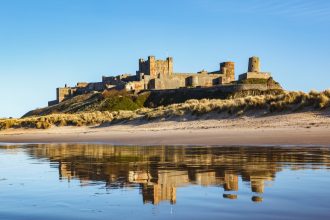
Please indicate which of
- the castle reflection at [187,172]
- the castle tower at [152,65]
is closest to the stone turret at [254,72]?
the castle tower at [152,65]

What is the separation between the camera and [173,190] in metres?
5.68

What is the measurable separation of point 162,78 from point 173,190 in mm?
70764

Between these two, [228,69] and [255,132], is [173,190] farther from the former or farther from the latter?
[228,69]

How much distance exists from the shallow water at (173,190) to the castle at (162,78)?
61917 mm

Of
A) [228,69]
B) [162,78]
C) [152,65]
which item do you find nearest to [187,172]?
[162,78]

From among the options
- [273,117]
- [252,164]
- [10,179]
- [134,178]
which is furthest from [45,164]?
[273,117]

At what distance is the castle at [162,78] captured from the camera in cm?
7584

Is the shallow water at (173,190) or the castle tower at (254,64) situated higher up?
the castle tower at (254,64)

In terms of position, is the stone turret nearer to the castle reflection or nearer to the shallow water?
the castle reflection

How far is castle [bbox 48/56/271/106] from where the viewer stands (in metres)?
75.8

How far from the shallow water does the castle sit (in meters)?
61.9

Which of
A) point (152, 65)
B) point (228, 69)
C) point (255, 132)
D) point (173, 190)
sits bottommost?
point (173, 190)

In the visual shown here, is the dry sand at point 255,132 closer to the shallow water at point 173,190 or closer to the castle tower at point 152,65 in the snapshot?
the shallow water at point 173,190

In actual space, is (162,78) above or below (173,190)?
above
